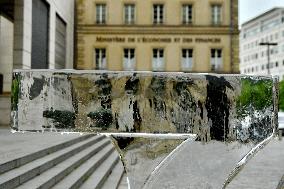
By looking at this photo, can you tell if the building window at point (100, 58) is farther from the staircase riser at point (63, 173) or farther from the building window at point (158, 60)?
the staircase riser at point (63, 173)

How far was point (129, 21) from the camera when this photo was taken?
1336 inches

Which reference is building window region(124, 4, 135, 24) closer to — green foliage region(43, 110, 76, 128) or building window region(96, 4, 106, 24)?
building window region(96, 4, 106, 24)

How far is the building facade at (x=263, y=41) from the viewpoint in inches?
3755

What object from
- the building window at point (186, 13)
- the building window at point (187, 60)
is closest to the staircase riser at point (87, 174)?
the building window at point (187, 60)

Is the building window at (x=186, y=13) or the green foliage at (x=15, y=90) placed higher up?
the building window at (x=186, y=13)

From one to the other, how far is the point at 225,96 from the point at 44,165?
212 inches

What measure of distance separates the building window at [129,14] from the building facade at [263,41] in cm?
5734

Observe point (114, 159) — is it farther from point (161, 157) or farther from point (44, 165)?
point (161, 157)

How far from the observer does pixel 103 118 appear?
1.94m

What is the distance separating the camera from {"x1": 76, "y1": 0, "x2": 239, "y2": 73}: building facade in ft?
110

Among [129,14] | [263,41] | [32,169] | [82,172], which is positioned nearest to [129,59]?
[129,14]

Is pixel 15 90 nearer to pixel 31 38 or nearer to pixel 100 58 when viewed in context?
pixel 31 38

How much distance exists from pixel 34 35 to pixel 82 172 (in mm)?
12932

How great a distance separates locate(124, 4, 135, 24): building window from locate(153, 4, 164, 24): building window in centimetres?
166
